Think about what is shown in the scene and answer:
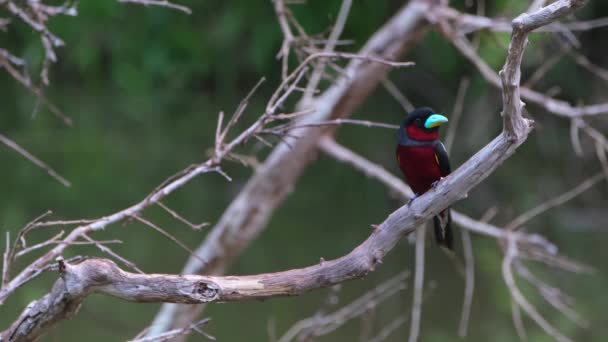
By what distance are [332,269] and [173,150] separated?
8430mm

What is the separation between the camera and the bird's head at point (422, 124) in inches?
98.8

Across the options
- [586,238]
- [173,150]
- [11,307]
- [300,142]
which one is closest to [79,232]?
[300,142]

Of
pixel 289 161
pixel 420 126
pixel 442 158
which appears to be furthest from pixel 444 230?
pixel 289 161

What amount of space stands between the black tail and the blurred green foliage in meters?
1.55

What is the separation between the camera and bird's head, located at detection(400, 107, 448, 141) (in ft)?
8.23

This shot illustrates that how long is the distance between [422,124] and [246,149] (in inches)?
210

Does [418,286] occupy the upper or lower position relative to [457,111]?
lower

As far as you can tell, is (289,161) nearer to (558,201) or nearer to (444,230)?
(558,201)

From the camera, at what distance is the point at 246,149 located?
783 cm

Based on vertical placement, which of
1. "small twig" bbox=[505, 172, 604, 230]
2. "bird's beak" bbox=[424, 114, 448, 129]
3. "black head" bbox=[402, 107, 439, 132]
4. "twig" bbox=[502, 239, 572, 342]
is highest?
"black head" bbox=[402, 107, 439, 132]

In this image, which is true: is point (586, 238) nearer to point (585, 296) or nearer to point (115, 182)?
point (585, 296)

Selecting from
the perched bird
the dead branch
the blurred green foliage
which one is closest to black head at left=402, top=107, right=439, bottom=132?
the perched bird

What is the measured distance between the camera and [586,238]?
7441mm

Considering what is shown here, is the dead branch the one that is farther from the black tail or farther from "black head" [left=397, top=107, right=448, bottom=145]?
"black head" [left=397, top=107, right=448, bottom=145]
